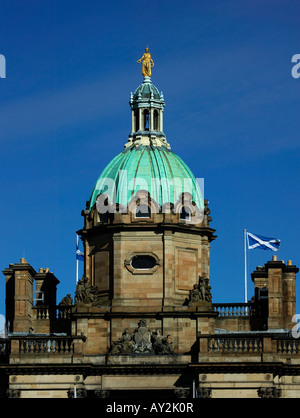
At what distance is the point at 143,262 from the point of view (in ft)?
370

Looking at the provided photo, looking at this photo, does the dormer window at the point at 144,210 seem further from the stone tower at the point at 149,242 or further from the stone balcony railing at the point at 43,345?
the stone balcony railing at the point at 43,345

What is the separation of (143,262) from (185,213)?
176 inches

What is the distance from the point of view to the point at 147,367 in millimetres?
108562

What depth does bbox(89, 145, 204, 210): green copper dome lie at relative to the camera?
11406cm

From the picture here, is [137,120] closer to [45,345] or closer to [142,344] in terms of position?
[142,344]

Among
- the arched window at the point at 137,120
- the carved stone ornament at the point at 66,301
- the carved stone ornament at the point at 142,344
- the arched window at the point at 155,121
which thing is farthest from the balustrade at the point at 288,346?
the arched window at the point at 137,120

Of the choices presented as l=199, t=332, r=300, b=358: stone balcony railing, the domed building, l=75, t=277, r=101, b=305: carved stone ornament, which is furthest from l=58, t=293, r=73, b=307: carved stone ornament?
l=199, t=332, r=300, b=358: stone balcony railing

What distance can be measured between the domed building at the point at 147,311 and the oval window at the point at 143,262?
6cm

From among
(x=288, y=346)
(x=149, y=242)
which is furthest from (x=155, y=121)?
(x=288, y=346)

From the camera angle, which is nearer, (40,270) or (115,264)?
(115,264)

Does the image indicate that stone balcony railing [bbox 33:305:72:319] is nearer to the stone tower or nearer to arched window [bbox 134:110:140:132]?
the stone tower
